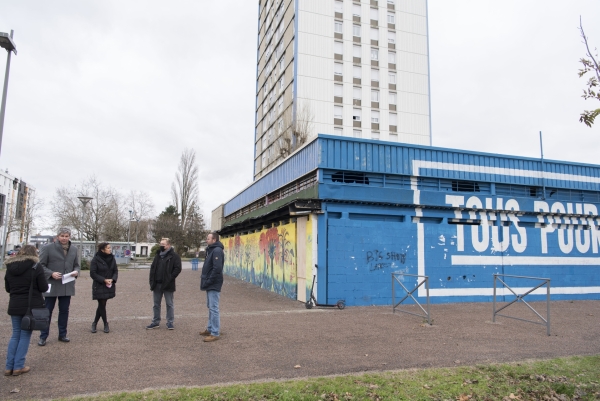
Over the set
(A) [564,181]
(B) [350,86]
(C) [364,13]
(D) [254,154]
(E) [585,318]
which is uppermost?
(C) [364,13]

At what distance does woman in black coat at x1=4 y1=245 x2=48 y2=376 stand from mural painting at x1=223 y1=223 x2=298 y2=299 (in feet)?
27.3

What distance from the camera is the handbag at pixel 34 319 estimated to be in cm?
495

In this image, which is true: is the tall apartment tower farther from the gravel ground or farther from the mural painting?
the gravel ground

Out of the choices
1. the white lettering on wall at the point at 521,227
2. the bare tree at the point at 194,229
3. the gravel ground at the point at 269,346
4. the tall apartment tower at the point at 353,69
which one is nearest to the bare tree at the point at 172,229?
the bare tree at the point at 194,229

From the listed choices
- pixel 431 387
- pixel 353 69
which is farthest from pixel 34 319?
pixel 353 69

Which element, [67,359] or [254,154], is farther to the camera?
[254,154]

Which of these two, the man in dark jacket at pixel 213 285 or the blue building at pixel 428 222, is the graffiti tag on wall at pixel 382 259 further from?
the man in dark jacket at pixel 213 285

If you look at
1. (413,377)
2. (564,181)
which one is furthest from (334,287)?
(564,181)

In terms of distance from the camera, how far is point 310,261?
37.6ft

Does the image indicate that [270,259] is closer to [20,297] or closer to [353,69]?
[20,297]

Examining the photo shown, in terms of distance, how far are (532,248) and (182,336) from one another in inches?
474

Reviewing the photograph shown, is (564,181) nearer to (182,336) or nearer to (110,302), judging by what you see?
(182,336)

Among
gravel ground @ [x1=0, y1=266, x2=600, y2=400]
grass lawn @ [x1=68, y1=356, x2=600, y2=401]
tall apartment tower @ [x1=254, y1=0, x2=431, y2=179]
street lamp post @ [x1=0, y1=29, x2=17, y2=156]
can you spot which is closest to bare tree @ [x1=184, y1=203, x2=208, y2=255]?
tall apartment tower @ [x1=254, y1=0, x2=431, y2=179]

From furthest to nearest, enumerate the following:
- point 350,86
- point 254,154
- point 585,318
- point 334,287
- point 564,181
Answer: point 254,154 → point 350,86 → point 564,181 → point 334,287 → point 585,318
